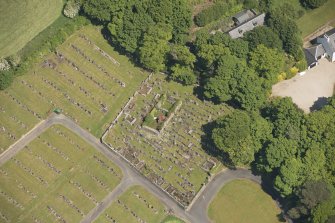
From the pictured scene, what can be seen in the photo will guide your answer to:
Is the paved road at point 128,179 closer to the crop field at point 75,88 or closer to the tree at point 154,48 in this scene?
the crop field at point 75,88

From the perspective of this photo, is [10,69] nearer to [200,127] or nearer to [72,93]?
[72,93]

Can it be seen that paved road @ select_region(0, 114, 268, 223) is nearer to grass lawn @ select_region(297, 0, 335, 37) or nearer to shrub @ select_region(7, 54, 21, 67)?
shrub @ select_region(7, 54, 21, 67)

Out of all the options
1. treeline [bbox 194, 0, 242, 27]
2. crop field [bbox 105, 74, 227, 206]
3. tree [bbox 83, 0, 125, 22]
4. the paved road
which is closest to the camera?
the paved road

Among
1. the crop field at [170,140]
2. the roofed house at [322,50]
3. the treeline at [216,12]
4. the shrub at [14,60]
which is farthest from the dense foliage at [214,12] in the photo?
the shrub at [14,60]

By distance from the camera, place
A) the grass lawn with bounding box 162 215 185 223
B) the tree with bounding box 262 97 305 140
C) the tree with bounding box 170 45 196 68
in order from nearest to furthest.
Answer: the grass lawn with bounding box 162 215 185 223, the tree with bounding box 262 97 305 140, the tree with bounding box 170 45 196 68

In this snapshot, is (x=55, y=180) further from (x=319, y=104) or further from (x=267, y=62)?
(x=319, y=104)

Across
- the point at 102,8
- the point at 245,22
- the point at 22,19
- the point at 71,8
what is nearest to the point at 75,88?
the point at 102,8

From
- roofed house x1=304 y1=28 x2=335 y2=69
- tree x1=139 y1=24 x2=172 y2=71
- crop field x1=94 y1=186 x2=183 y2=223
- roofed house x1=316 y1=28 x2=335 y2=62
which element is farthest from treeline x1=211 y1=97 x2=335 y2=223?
tree x1=139 y1=24 x2=172 y2=71
